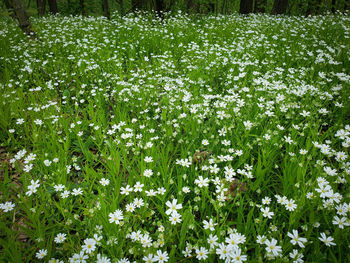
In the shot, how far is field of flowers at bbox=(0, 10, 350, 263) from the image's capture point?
1628 mm

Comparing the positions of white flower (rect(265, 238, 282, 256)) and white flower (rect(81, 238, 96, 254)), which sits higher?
white flower (rect(265, 238, 282, 256))

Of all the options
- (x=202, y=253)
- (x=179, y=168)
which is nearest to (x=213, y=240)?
(x=202, y=253)

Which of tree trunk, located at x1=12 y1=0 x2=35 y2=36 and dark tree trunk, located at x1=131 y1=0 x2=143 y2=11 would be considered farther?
dark tree trunk, located at x1=131 y1=0 x2=143 y2=11

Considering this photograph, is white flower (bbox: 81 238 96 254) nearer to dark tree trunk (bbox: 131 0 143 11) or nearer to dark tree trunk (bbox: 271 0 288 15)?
A: dark tree trunk (bbox: 131 0 143 11)

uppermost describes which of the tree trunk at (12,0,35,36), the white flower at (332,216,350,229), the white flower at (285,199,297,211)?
the tree trunk at (12,0,35,36)

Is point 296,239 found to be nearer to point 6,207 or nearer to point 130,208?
point 130,208

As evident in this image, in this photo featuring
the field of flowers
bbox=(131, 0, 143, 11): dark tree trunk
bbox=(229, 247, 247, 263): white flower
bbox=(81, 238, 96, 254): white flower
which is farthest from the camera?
bbox=(131, 0, 143, 11): dark tree trunk

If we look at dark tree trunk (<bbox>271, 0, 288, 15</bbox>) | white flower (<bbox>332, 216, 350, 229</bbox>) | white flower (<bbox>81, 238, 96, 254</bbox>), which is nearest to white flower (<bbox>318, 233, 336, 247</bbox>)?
white flower (<bbox>332, 216, 350, 229</bbox>)

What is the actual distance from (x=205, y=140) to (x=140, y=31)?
537 cm

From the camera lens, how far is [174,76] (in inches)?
171

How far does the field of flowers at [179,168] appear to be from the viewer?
1.63 meters

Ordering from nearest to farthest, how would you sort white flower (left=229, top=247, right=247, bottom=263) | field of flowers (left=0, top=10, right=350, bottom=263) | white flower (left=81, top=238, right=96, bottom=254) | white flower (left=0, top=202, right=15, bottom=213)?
white flower (left=229, top=247, right=247, bottom=263) → white flower (left=81, top=238, right=96, bottom=254) → field of flowers (left=0, top=10, right=350, bottom=263) → white flower (left=0, top=202, right=15, bottom=213)

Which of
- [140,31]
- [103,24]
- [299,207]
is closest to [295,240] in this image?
[299,207]

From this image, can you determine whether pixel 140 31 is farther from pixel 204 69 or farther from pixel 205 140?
pixel 205 140
